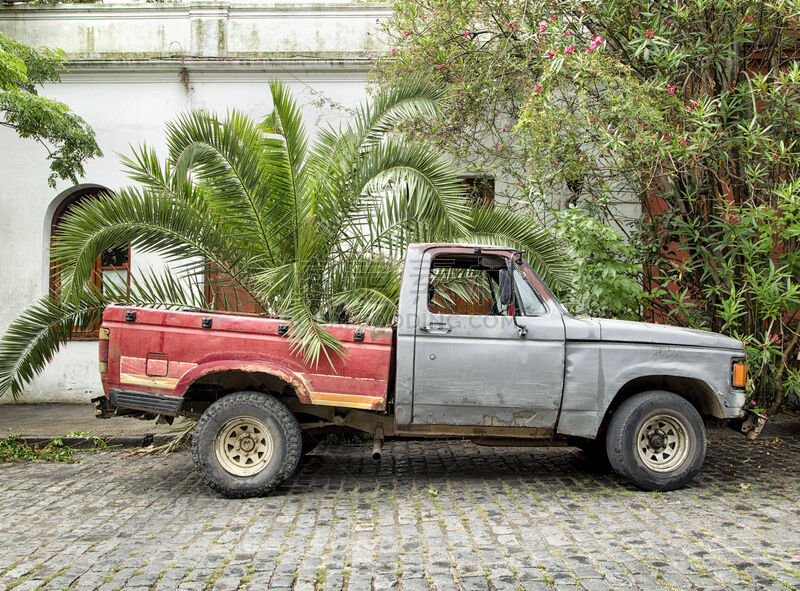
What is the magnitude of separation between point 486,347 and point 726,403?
207 centimetres

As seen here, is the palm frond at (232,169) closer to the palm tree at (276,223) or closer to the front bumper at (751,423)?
the palm tree at (276,223)

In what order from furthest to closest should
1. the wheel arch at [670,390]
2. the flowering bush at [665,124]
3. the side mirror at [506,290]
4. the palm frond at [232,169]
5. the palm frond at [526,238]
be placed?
the palm frond at [526,238] → the flowering bush at [665,124] → the palm frond at [232,169] → the wheel arch at [670,390] → the side mirror at [506,290]

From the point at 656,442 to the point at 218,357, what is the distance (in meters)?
3.71

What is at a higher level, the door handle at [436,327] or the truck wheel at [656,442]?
the door handle at [436,327]

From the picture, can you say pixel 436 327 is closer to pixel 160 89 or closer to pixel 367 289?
pixel 367 289

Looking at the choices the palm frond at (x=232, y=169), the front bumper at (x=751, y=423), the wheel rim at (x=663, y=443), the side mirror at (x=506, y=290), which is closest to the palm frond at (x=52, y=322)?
the palm frond at (x=232, y=169)

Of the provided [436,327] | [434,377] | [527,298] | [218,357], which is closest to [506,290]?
[527,298]

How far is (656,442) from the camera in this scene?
236 inches

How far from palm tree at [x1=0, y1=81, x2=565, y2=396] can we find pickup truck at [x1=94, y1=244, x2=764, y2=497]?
730 millimetres

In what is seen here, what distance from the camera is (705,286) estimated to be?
8422 millimetres

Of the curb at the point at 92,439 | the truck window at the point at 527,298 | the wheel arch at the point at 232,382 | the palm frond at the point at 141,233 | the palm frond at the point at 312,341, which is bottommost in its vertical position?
the curb at the point at 92,439

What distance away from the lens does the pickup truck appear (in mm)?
5848

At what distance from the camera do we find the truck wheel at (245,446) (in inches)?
228

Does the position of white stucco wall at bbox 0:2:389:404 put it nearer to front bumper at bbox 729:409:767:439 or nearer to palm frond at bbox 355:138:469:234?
palm frond at bbox 355:138:469:234
